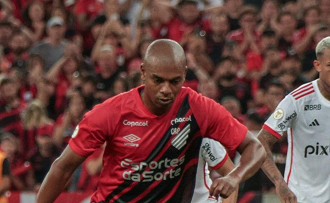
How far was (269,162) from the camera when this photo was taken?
7.82m

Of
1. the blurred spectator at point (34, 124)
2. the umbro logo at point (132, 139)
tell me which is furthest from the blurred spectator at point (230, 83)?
the umbro logo at point (132, 139)

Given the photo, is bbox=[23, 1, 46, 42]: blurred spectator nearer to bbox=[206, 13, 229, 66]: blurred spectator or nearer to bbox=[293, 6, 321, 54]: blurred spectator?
bbox=[206, 13, 229, 66]: blurred spectator

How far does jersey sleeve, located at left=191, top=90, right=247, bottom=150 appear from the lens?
6.06 metres

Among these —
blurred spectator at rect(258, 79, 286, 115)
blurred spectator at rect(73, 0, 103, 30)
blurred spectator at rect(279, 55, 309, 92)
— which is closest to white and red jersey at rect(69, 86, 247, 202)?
blurred spectator at rect(258, 79, 286, 115)

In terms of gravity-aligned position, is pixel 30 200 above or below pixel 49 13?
below

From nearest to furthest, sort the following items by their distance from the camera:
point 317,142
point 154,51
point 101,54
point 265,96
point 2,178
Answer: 1. point 154,51
2. point 317,142
3. point 2,178
4. point 265,96
5. point 101,54

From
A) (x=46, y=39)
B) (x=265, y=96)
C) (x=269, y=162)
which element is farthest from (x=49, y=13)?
(x=269, y=162)

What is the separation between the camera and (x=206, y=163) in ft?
22.4

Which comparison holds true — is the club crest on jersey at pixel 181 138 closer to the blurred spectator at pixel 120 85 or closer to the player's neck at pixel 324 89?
the player's neck at pixel 324 89

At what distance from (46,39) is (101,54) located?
5.72 feet

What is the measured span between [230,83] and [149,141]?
6.06 meters

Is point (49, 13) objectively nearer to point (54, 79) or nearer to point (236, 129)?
point (54, 79)

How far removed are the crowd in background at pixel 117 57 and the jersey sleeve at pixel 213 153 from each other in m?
3.90

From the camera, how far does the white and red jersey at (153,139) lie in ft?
19.9
